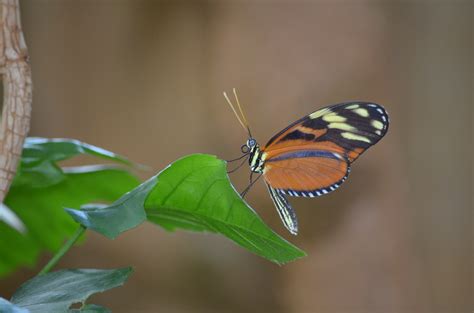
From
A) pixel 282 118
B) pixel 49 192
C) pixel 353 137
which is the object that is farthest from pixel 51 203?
pixel 282 118

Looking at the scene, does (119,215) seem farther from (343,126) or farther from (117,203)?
(343,126)

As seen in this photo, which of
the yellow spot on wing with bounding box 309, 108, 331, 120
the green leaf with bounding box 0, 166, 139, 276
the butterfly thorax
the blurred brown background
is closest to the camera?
the yellow spot on wing with bounding box 309, 108, 331, 120

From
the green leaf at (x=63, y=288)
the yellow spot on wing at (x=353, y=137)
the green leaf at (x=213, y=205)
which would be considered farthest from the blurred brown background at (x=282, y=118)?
the green leaf at (x=63, y=288)

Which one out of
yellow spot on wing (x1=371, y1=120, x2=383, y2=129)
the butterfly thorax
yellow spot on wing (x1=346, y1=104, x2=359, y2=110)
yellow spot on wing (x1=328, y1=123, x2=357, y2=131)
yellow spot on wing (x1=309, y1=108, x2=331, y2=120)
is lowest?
the butterfly thorax

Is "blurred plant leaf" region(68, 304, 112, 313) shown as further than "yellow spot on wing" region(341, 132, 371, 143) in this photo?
No

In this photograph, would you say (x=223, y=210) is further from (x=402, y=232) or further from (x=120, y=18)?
(x=120, y=18)


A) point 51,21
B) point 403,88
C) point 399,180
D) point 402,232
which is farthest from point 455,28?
point 51,21

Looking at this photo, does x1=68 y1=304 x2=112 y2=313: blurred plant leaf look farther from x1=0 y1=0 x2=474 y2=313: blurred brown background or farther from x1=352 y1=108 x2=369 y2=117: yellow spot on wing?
x1=0 y1=0 x2=474 y2=313: blurred brown background

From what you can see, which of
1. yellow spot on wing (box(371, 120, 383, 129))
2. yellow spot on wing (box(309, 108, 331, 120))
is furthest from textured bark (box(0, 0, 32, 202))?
yellow spot on wing (box(371, 120, 383, 129))
